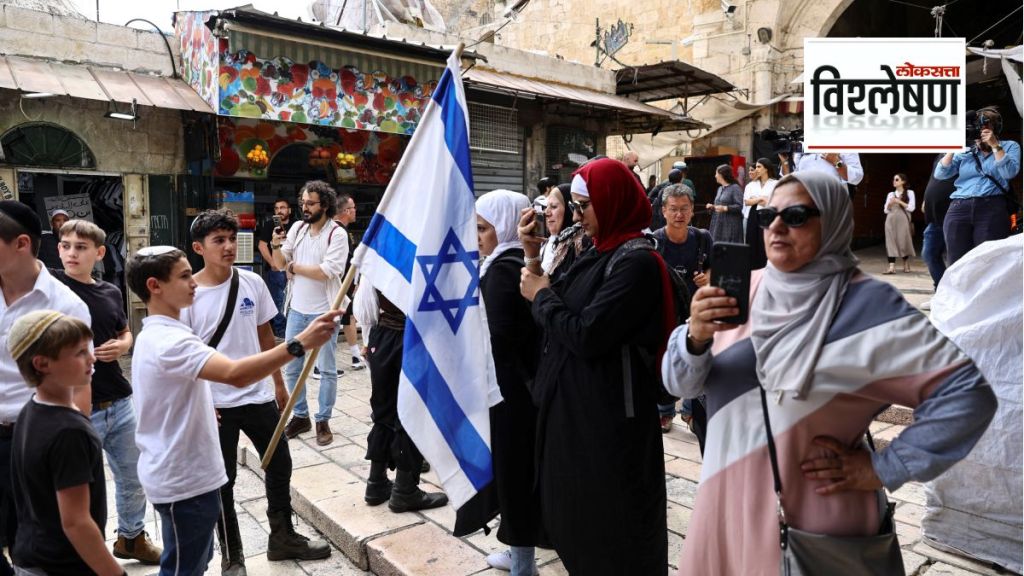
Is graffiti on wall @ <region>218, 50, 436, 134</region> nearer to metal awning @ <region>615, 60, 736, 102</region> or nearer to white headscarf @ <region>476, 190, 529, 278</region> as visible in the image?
metal awning @ <region>615, 60, 736, 102</region>

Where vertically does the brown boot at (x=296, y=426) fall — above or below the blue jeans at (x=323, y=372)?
below

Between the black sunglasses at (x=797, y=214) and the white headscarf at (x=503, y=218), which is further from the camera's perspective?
the white headscarf at (x=503, y=218)

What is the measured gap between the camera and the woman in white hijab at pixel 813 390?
1.71m

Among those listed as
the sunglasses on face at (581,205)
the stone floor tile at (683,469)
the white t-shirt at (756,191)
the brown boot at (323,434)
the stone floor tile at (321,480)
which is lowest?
the stone floor tile at (321,480)

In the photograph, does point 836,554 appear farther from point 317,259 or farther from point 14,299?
point 317,259

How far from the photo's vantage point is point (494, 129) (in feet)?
42.2

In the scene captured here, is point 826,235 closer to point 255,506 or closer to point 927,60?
point 255,506

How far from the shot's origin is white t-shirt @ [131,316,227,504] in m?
2.73

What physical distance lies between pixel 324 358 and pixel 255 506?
1358mm

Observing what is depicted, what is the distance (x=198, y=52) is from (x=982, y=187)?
9.34m

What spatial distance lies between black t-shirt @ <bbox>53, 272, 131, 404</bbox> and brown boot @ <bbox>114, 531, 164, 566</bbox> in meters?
0.84

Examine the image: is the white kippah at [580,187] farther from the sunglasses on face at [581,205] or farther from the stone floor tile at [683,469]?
the stone floor tile at [683,469]

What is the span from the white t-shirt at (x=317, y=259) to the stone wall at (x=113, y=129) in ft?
15.9

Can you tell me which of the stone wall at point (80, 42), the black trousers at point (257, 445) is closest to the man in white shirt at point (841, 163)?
the black trousers at point (257, 445)
